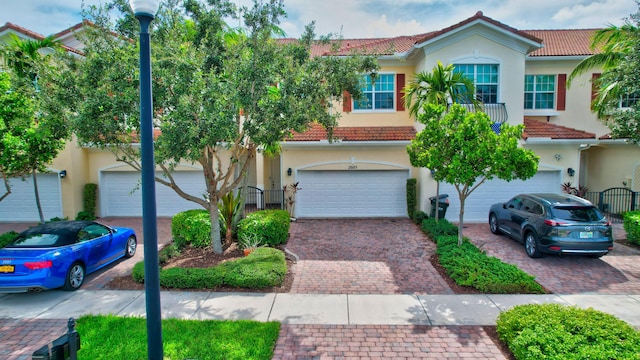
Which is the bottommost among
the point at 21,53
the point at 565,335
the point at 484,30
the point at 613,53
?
the point at 565,335

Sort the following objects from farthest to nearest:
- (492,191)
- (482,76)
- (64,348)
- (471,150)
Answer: (492,191) → (482,76) → (471,150) → (64,348)

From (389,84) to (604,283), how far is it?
11039 millimetres

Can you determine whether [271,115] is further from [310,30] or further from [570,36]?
[570,36]

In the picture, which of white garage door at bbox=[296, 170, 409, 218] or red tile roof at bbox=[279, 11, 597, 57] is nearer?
red tile roof at bbox=[279, 11, 597, 57]

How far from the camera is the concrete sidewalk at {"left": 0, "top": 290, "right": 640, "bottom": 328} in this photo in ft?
21.5

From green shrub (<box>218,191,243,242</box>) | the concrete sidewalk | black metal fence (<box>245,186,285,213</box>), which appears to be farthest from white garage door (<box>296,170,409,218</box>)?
the concrete sidewalk

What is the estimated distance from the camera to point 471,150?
8.74 metres

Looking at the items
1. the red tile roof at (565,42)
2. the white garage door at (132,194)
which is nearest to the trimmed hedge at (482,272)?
the white garage door at (132,194)

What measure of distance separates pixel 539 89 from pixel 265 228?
48.7 ft

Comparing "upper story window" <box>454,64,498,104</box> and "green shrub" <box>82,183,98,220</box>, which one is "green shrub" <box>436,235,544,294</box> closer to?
"upper story window" <box>454,64,498,104</box>

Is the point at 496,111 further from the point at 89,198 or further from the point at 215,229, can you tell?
the point at 89,198

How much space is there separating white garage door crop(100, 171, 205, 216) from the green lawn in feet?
32.8

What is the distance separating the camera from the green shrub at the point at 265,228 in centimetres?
1048

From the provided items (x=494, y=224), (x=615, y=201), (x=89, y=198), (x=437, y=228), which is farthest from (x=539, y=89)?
(x=89, y=198)
